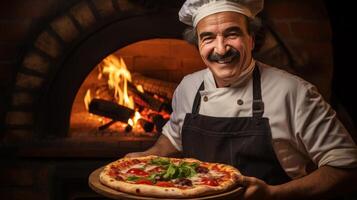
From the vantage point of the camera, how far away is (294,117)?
215 centimetres

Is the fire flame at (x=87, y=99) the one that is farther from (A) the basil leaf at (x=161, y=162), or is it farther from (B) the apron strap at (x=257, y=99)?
(B) the apron strap at (x=257, y=99)

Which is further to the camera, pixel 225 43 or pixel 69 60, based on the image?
pixel 69 60

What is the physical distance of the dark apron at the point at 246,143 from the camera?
Result: 2164 millimetres

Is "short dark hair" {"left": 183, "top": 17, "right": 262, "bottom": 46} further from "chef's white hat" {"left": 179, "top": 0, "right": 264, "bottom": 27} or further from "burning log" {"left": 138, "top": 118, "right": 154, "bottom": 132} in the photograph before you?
"burning log" {"left": 138, "top": 118, "right": 154, "bottom": 132}

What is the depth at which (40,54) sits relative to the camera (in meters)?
3.11

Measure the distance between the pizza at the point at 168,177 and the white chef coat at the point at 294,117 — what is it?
0.85 feet

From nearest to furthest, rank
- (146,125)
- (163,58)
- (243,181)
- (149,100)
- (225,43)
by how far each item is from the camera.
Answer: (243,181) < (225,43) < (146,125) < (149,100) < (163,58)

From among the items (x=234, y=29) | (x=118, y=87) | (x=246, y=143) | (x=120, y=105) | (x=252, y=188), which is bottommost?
(x=252, y=188)

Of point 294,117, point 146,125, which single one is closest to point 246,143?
point 294,117

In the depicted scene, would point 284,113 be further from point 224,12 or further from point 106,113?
point 106,113

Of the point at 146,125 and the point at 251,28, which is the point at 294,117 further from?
the point at 146,125

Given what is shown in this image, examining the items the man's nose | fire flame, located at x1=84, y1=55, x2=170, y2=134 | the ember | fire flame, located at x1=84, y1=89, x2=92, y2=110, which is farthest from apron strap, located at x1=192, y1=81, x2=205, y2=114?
fire flame, located at x1=84, y1=89, x2=92, y2=110

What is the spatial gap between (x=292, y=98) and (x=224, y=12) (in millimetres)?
476

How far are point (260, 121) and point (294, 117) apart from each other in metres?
0.15
